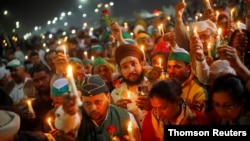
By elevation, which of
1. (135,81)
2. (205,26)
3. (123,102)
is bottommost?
(123,102)

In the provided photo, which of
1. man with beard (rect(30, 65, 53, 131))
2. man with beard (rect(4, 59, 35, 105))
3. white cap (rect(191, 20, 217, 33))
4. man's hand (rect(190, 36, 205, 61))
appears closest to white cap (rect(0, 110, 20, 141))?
man with beard (rect(30, 65, 53, 131))

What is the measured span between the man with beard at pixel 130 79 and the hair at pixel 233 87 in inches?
43.5

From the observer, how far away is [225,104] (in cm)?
341

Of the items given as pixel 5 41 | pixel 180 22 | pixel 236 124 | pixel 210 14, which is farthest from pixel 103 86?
pixel 5 41

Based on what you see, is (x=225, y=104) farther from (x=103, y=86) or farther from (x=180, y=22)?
(x=180, y=22)

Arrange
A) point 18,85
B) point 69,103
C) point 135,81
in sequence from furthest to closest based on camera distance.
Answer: point 18,85 → point 135,81 → point 69,103

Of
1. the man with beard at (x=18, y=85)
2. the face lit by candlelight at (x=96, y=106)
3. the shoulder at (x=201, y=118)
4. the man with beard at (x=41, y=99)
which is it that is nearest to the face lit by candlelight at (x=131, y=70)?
the face lit by candlelight at (x=96, y=106)

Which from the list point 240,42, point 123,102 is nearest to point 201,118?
point 123,102

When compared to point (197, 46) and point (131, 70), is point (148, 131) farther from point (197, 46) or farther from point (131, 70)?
point (131, 70)

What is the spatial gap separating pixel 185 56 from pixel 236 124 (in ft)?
4.62

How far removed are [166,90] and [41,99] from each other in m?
2.41

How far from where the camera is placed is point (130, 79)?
490 centimetres

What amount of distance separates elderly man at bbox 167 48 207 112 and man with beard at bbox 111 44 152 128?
40 cm

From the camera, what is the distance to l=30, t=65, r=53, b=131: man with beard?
4.98 metres
